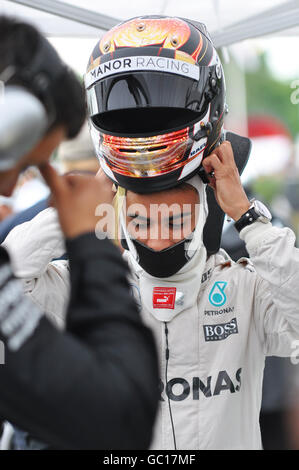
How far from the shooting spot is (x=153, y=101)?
5.62ft

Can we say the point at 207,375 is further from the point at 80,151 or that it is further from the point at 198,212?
the point at 80,151

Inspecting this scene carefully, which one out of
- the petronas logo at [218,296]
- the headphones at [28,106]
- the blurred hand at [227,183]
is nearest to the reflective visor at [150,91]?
the blurred hand at [227,183]

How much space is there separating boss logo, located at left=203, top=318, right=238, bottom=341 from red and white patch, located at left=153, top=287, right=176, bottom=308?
0.13 meters

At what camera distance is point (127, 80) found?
5.70 feet

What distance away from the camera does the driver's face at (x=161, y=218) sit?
5.93 feet

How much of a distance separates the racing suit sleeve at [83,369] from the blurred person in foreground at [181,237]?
81cm

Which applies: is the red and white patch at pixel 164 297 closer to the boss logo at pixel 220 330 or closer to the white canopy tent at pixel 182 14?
the boss logo at pixel 220 330

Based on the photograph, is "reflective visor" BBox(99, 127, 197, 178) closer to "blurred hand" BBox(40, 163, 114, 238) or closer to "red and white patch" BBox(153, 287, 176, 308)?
"red and white patch" BBox(153, 287, 176, 308)

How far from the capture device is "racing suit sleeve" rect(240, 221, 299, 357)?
164 centimetres

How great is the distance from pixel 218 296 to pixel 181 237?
0.22m

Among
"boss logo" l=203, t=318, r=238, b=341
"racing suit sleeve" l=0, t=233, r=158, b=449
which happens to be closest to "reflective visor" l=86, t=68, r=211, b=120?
"boss logo" l=203, t=318, r=238, b=341

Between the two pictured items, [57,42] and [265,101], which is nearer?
[57,42]
